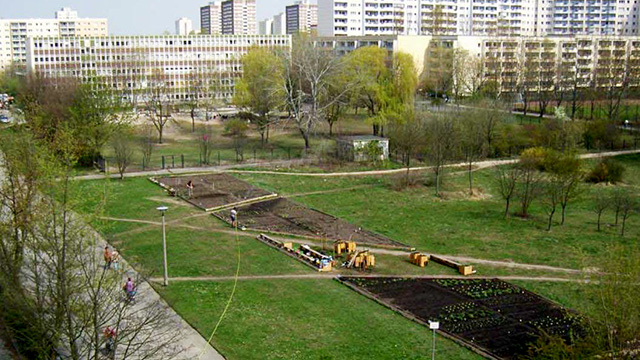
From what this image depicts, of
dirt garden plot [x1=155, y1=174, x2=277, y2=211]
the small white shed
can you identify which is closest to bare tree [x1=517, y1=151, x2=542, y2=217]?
the small white shed

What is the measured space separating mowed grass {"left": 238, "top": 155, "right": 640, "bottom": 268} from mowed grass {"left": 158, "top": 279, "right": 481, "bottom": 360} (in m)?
7.84

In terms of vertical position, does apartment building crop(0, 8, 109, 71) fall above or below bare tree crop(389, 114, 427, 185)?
above

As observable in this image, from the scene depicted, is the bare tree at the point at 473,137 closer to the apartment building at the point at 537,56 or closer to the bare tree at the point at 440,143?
the bare tree at the point at 440,143

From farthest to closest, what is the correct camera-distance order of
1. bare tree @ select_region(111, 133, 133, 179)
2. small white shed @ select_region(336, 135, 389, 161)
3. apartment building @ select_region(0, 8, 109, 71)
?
apartment building @ select_region(0, 8, 109, 71)
small white shed @ select_region(336, 135, 389, 161)
bare tree @ select_region(111, 133, 133, 179)

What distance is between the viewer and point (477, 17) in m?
128

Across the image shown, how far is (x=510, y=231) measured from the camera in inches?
1303

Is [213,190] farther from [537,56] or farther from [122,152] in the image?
[537,56]

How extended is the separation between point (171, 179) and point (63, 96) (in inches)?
676

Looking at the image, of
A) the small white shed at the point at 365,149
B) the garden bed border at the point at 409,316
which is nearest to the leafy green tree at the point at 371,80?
the small white shed at the point at 365,149

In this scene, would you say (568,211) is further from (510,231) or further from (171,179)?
(171,179)

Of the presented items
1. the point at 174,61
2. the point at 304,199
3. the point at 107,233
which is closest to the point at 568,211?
the point at 304,199

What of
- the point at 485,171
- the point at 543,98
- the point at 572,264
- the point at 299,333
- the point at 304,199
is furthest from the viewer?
the point at 543,98

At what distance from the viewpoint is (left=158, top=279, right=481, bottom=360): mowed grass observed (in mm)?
19891

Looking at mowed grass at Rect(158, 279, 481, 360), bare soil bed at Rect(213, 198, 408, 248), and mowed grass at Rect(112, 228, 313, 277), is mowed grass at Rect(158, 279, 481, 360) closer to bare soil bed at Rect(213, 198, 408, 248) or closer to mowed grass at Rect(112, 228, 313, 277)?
→ mowed grass at Rect(112, 228, 313, 277)
